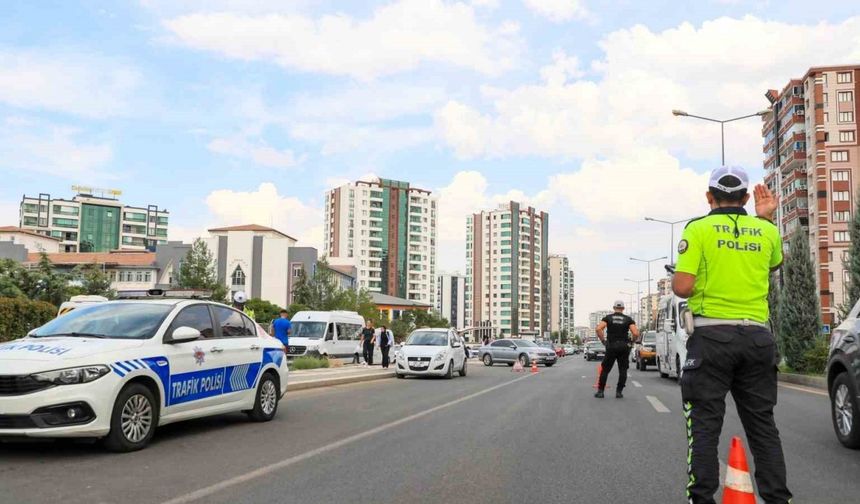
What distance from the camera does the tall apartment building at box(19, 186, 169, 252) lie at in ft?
439

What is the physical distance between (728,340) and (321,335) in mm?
27689

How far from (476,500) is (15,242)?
115 metres

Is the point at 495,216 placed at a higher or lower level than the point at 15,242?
higher

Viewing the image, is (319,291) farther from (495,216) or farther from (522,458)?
(495,216)

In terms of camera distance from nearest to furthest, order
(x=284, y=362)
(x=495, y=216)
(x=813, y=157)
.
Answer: (x=284, y=362) → (x=813, y=157) → (x=495, y=216)

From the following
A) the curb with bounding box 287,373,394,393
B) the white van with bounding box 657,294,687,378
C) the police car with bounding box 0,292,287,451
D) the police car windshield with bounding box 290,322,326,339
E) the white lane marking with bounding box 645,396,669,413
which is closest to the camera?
the police car with bounding box 0,292,287,451

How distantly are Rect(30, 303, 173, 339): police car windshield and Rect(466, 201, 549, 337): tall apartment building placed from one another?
170 m

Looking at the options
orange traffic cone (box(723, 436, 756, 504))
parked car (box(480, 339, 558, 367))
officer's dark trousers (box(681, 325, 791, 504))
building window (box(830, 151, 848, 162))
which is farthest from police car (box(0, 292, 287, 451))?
building window (box(830, 151, 848, 162))

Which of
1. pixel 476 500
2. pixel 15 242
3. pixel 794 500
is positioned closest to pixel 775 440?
pixel 794 500

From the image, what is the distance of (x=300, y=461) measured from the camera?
22.3 feet

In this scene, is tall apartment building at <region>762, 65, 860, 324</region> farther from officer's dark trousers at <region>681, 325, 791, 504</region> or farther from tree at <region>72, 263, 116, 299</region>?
officer's dark trousers at <region>681, 325, 791, 504</region>

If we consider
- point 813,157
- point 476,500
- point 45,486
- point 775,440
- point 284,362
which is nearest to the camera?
point 775,440

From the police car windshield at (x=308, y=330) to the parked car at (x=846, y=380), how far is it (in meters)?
24.6

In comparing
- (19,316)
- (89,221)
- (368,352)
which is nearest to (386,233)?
(89,221)
